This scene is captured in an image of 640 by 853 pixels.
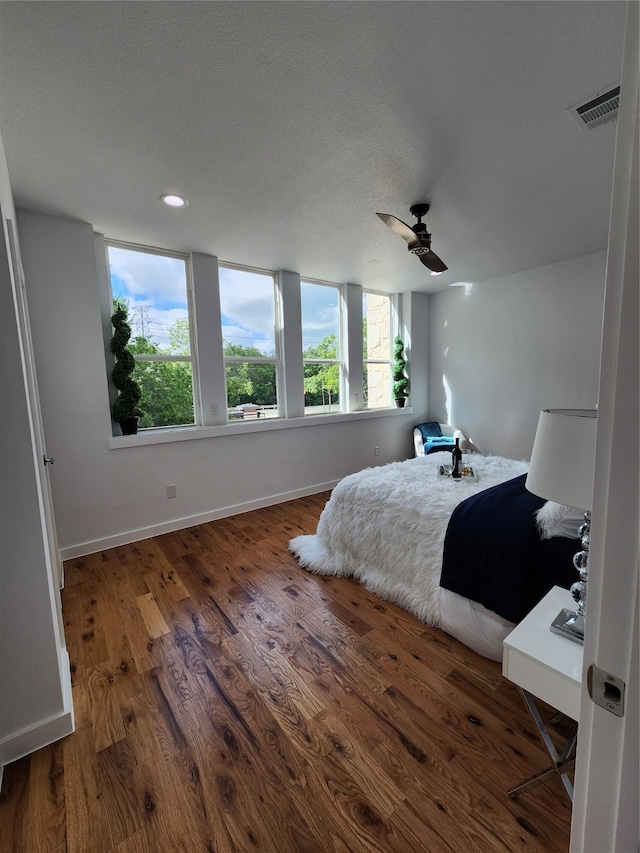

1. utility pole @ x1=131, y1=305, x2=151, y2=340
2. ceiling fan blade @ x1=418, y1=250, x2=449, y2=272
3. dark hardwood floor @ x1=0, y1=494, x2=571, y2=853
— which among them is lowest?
dark hardwood floor @ x1=0, y1=494, x2=571, y2=853

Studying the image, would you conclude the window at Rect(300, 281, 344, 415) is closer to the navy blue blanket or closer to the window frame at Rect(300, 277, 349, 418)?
the window frame at Rect(300, 277, 349, 418)

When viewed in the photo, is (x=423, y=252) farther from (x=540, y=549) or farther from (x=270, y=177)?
(x=540, y=549)

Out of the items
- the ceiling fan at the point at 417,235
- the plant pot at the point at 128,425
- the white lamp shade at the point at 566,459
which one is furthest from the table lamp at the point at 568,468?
the plant pot at the point at 128,425

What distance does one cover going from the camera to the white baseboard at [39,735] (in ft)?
4.35

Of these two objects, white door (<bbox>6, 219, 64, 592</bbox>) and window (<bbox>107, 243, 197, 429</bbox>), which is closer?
white door (<bbox>6, 219, 64, 592</bbox>)

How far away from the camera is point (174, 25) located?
49.9 inches

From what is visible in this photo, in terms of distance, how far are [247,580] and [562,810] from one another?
1.91 m

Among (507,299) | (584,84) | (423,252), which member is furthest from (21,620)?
Result: (507,299)

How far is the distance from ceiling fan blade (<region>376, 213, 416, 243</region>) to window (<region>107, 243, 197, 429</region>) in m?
2.23

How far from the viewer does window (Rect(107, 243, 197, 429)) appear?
3.24m

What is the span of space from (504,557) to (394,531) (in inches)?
27.0

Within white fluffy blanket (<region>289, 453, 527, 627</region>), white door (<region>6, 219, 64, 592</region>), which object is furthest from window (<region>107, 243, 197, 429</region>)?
white fluffy blanket (<region>289, 453, 527, 627</region>)

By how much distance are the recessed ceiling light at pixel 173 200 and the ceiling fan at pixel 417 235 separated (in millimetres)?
1404

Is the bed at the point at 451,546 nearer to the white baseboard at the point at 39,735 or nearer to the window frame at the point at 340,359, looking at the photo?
the white baseboard at the point at 39,735
